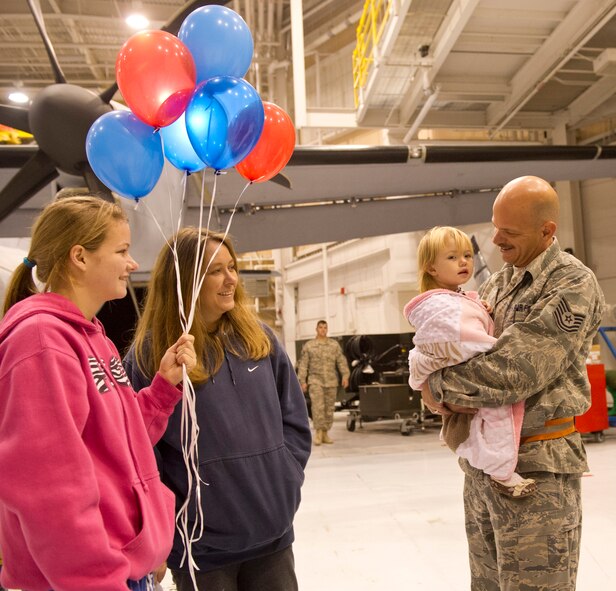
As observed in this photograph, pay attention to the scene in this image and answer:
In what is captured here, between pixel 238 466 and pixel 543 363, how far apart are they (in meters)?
0.93

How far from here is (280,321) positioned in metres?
18.0

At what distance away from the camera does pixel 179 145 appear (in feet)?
8.75

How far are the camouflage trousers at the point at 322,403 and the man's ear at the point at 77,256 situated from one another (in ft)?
22.9

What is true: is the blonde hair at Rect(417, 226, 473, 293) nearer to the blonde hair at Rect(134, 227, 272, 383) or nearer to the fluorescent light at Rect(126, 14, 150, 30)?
the blonde hair at Rect(134, 227, 272, 383)

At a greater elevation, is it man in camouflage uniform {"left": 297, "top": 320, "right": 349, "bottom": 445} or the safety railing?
the safety railing

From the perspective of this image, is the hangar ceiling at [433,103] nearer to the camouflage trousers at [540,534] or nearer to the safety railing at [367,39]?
the safety railing at [367,39]

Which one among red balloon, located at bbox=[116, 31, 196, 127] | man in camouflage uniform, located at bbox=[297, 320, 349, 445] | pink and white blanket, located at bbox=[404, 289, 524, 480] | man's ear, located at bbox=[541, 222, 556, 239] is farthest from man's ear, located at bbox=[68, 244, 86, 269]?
man in camouflage uniform, located at bbox=[297, 320, 349, 445]

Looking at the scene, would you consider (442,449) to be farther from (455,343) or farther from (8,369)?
(8,369)

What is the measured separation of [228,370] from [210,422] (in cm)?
17

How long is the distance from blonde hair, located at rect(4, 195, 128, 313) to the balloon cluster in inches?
38.9

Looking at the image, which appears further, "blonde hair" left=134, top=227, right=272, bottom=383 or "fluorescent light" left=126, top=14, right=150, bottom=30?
"fluorescent light" left=126, top=14, right=150, bottom=30

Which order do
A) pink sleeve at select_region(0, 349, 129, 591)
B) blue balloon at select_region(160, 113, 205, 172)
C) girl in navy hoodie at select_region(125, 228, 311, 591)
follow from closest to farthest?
pink sleeve at select_region(0, 349, 129, 591) < girl in navy hoodie at select_region(125, 228, 311, 591) < blue balloon at select_region(160, 113, 205, 172)

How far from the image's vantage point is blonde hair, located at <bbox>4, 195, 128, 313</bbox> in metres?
1.33

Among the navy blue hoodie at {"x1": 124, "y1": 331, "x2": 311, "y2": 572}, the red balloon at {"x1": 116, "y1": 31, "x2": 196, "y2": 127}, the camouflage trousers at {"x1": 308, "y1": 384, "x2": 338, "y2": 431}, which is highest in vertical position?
the red balloon at {"x1": 116, "y1": 31, "x2": 196, "y2": 127}
